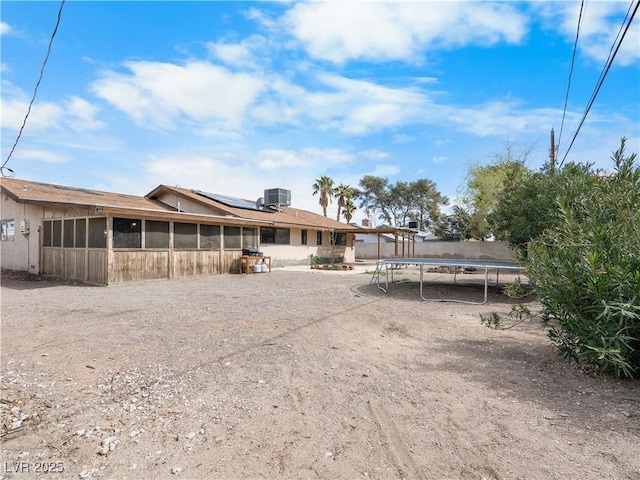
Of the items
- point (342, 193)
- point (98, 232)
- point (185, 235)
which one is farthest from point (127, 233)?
point (342, 193)

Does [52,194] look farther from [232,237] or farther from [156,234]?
[232,237]

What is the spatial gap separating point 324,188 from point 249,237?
2056 centimetres

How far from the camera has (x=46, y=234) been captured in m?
13.1

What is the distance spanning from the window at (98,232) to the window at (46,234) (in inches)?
115

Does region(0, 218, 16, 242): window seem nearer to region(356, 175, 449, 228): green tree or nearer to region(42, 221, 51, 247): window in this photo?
region(42, 221, 51, 247): window

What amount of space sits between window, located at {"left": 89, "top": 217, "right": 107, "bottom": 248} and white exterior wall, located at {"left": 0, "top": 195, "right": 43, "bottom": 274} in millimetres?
3646

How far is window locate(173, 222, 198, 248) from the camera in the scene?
13031 millimetres

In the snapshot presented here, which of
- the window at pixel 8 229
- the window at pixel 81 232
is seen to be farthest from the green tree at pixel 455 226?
the window at pixel 8 229

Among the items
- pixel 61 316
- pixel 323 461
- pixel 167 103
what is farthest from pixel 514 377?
pixel 167 103

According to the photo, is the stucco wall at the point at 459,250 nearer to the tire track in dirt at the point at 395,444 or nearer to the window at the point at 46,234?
the tire track in dirt at the point at 395,444

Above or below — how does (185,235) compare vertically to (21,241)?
above

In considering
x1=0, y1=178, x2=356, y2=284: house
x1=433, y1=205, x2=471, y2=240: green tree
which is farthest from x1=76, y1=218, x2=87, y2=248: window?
x1=433, y1=205, x2=471, y2=240: green tree

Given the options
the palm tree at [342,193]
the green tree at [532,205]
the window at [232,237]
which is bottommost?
the window at [232,237]

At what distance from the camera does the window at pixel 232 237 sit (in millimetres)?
15305
